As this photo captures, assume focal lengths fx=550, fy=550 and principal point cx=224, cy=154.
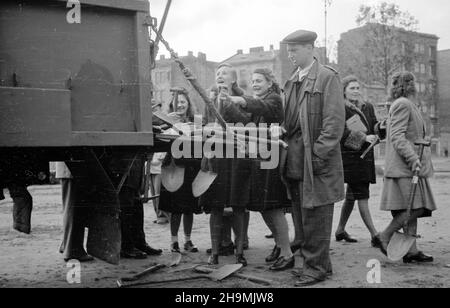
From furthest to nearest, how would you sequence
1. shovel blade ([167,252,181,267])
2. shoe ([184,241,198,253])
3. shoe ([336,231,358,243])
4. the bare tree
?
the bare tree
shoe ([336,231,358,243])
shoe ([184,241,198,253])
shovel blade ([167,252,181,267])

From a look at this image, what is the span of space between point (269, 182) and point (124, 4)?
2.46 metres

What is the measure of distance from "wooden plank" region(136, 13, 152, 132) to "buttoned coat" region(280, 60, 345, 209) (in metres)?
1.52

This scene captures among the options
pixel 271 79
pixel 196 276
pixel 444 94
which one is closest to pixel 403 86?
pixel 271 79

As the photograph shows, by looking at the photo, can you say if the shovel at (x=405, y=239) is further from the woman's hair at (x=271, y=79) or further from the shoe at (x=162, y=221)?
the shoe at (x=162, y=221)

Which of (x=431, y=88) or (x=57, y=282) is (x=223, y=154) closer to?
(x=57, y=282)

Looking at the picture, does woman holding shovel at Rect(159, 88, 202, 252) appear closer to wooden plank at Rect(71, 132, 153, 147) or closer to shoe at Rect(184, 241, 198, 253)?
shoe at Rect(184, 241, 198, 253)

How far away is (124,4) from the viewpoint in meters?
3.44

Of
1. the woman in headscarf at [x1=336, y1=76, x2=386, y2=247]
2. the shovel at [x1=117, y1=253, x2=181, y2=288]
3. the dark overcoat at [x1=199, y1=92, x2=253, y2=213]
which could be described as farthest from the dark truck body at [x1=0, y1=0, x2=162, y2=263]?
the woman in headscarf at [x1=336, y1=76, x2=386, y2=247]

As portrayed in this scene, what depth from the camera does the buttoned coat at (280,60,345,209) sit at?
4.43 metres

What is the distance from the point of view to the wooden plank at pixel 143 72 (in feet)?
11.5

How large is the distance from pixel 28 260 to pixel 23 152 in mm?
2390

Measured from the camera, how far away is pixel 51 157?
3.92 meters

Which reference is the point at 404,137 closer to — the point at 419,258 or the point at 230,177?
the point at 419,258
